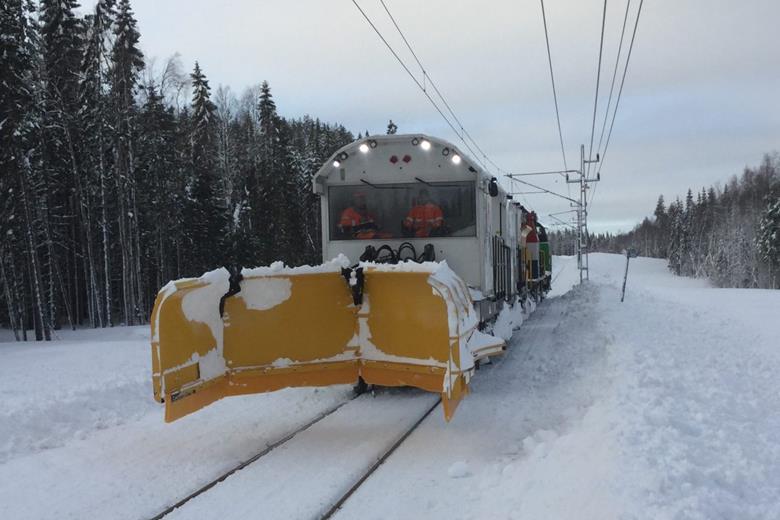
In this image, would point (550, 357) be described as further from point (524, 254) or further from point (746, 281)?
point (746, 281)

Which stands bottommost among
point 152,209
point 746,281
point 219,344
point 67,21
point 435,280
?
point 746,281

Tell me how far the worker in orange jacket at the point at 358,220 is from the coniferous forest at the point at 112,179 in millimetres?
18606

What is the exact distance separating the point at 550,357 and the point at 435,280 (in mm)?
5264

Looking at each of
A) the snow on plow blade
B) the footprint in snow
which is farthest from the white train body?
the footprint in snow

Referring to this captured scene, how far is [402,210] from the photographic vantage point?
8.62 m

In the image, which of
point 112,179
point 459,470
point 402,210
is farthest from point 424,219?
point 112,179

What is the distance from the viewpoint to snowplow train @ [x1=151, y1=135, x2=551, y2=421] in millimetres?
5770

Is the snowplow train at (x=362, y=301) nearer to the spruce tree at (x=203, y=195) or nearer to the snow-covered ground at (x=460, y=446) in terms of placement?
the snow-covered ground at (x=460, y=446)

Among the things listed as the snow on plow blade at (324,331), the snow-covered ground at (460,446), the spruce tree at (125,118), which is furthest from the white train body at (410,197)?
the spruce tree at (125,118)

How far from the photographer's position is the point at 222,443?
5.96 metres

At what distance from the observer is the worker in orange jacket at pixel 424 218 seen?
27.8 feet

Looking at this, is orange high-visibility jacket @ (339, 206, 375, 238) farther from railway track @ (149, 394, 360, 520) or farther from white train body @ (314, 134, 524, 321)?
railway track @ (149, 394, 360, 520)

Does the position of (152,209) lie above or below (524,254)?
above

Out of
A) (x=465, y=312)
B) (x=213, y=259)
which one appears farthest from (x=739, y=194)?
(x=465, y=312)
